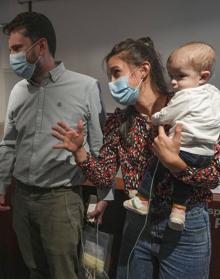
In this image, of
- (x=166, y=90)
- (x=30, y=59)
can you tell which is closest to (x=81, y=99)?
(x=30, y=59)

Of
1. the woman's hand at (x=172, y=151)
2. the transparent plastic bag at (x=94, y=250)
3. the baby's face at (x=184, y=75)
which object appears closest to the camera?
the woman's hand at (x=172, y=151)

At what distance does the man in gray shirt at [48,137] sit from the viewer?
5.09 ft

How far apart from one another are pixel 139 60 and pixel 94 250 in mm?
1086

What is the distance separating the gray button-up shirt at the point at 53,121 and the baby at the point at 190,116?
531mm

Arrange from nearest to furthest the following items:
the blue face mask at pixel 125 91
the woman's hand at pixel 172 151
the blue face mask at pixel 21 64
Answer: the woman's hand at pixel 172 151 → the blue face mask at pixel 125 91 → the blue face mask at pixel 21 64

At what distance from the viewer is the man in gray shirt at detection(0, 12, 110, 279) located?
155cm

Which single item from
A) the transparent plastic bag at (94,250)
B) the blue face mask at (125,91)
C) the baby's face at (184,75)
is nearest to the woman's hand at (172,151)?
the baby's face at (184,75)

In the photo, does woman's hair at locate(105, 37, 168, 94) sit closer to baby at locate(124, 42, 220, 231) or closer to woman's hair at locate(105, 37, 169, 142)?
woman's hair at locate(105, 37, 169, 142)

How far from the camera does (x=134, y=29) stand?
2.24m

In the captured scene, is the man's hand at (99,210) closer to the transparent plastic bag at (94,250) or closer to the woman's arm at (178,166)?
the transparent plastic bag at (94,250)

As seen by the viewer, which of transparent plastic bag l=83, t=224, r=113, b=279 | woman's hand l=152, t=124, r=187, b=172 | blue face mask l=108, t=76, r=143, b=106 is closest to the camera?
woman's hand l=152, t=124, r=187, b=172

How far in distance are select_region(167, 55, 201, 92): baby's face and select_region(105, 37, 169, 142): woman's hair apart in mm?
123

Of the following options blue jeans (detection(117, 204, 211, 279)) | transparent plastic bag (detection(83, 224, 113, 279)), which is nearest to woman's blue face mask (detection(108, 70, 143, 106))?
blue jeans (detection(117, 204, 211, 279))

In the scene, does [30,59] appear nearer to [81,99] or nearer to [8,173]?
[81,99]
